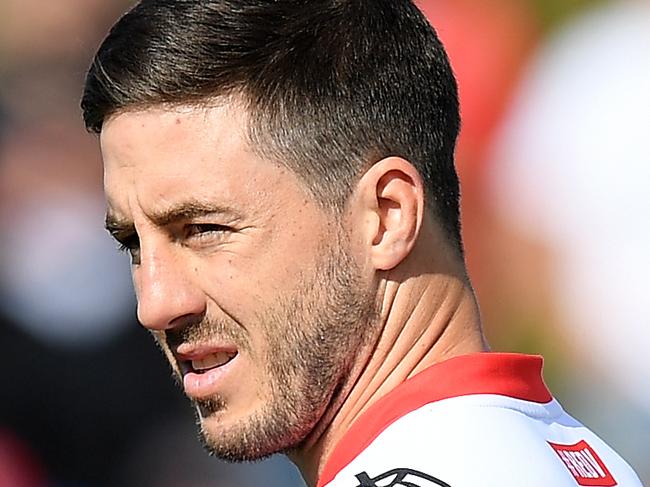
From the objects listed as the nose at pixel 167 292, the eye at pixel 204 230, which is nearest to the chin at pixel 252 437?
the nose at pixel 167 292

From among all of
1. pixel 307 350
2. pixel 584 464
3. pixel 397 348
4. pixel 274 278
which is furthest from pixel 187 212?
pixel 584 464

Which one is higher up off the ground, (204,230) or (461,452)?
(204,230)

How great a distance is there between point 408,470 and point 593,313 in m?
2.79

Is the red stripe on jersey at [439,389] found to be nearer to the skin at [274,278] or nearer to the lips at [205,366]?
the skin at [274,278]

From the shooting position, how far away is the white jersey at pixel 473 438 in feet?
4.63

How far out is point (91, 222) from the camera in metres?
4.14

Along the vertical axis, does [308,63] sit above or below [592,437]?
above

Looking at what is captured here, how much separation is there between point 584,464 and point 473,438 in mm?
278

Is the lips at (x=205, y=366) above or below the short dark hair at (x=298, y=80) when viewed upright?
below

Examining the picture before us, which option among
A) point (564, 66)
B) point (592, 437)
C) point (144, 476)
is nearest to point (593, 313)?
point (564, 66)

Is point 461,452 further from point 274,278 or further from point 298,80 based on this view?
point 298,80

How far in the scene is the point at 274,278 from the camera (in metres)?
1.75

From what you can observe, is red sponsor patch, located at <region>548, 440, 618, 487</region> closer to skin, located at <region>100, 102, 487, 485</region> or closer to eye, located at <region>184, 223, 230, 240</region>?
skin, located at <region>100, 102, 487, 485</region>

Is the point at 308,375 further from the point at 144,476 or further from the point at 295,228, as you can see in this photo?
the point at 144,476
